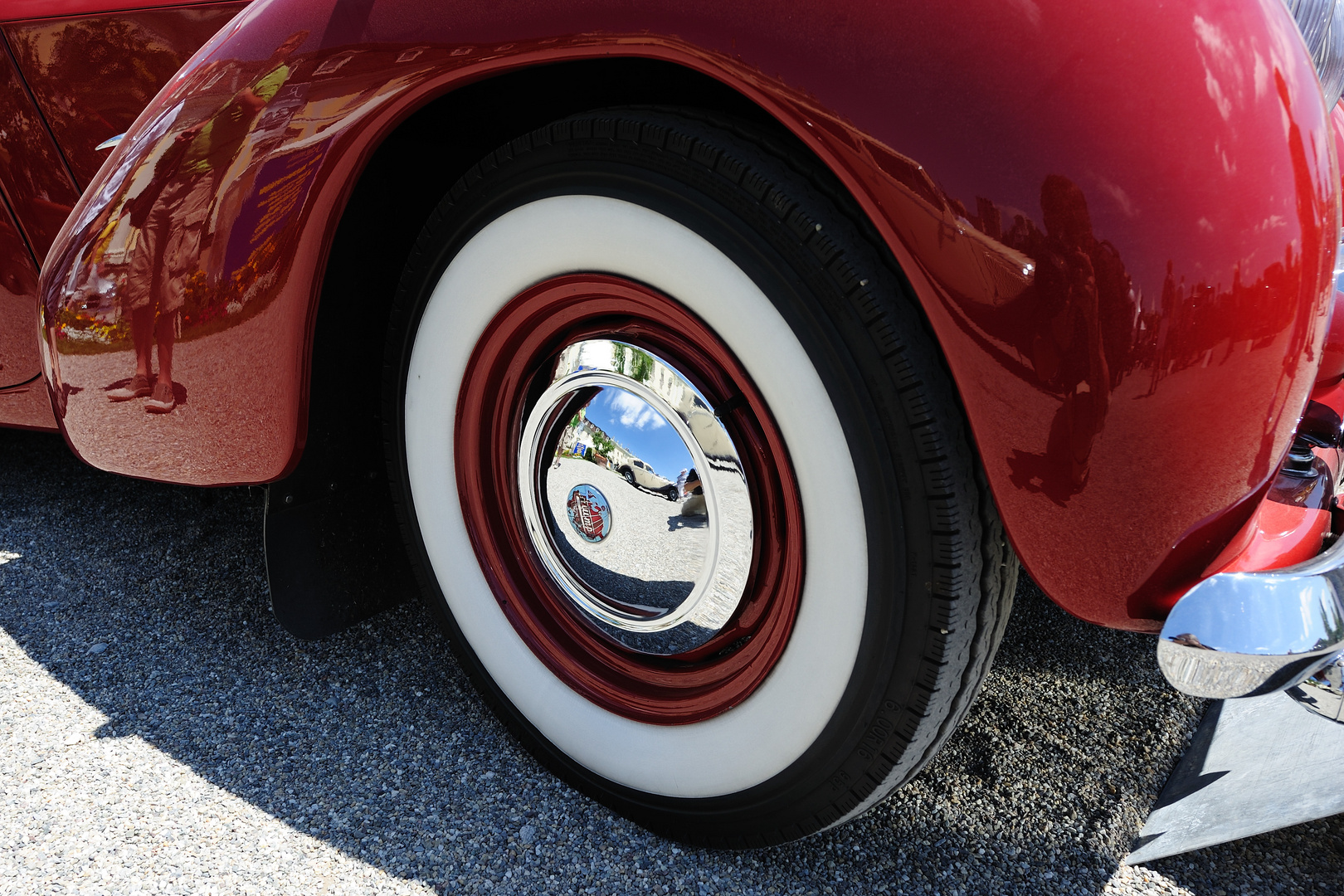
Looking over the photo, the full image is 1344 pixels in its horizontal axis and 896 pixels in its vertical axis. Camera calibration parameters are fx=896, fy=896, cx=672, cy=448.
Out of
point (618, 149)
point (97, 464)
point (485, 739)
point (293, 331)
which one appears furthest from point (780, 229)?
point (97, 464)

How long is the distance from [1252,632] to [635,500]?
0.66 metres

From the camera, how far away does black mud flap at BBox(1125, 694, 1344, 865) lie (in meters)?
1.12

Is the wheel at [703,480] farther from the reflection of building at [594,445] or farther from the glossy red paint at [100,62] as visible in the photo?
the glossy red paint at [100,62]

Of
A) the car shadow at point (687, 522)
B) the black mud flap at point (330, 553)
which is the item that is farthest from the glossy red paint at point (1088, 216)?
the black mud flap at point (330, 553)

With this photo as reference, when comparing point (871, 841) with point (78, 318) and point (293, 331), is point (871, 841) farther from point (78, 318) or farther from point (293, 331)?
point (78, 318)

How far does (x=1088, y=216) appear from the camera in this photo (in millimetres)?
722

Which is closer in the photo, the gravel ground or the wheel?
the wheel

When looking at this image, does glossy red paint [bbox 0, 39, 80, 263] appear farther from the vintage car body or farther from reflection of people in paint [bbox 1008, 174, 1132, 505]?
reflection of people in paint [bbox 1008, 174, 1132, 505]

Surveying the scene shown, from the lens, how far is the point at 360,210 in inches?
47.9

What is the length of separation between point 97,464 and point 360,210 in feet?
2.23

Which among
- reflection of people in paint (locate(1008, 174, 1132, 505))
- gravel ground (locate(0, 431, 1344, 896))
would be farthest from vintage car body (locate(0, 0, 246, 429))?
reflection of people in paint (locate(1008, 174, 1132, 505))

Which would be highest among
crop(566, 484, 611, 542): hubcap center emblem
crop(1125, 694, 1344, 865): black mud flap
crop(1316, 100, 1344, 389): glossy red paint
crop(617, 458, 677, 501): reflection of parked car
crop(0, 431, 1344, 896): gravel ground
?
crop(1316, 100, 1344, 389): glossy red paint

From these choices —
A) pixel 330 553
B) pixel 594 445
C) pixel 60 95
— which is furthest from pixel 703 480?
pixel 60 95

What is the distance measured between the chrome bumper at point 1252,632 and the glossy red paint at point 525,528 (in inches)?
14.7
